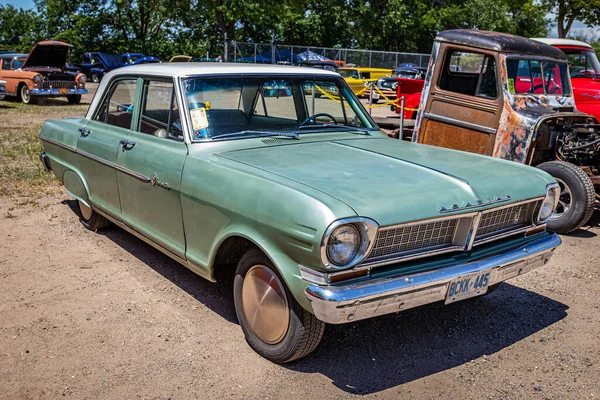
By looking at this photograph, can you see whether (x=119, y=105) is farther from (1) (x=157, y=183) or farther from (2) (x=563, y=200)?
(2) (x=563, y=200)

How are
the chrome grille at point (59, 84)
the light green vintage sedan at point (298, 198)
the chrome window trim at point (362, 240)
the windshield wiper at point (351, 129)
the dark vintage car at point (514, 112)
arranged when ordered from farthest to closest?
the chrome grille at point (59, 84)
the dark vintage car at point (514, 112)
the windshield wiper at point (351, 129)
the light green vintage sedan at point (298, 198)
the chrome window trim at point (362, 240)

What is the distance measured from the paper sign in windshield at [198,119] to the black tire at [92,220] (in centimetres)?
202

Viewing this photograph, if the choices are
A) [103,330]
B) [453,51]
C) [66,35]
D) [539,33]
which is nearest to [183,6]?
[66,35]

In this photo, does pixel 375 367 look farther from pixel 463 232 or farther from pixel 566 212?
pixel 566 212

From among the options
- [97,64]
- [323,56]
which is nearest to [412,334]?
[97,64]

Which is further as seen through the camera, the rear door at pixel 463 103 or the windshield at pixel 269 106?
the rear door at pixel 463 103

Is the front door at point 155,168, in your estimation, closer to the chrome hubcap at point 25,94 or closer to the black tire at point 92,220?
the black tire at point 92,220

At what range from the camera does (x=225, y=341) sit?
3.59 metres

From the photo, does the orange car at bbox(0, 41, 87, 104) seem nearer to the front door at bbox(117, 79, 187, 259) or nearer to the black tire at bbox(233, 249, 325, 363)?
the front door at bbox(117, 79, 187, 259)

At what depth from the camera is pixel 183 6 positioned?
1288 inches

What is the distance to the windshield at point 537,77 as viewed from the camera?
674 cm

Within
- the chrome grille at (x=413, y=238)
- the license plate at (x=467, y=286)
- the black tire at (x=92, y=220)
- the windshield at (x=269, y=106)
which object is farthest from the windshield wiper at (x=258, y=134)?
the black tire at (x=92, y=220)

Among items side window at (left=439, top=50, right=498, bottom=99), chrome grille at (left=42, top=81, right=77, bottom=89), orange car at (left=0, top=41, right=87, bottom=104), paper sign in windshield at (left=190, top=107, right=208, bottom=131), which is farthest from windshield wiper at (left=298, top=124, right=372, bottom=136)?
chrome grille at (left=42, top=81, right=77, bottom=89)

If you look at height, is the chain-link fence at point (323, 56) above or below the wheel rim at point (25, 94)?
above
